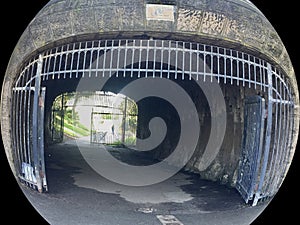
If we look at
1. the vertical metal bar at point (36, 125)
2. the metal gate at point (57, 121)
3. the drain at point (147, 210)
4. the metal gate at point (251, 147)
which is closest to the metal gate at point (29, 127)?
the vertical metal bar at point (36, 125)

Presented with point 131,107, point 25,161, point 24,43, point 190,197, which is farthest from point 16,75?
point 131,107

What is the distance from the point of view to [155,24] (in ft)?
14.0

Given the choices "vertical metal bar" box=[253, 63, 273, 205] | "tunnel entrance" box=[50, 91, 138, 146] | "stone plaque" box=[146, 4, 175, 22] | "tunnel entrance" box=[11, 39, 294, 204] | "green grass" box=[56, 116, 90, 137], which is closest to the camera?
"stone plaque" box=[146, 4, 175, 22]

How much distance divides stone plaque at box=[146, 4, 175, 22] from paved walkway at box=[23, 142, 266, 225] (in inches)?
102

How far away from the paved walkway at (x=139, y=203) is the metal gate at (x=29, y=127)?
10.7 inches

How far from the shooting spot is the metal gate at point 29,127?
4.75 metres

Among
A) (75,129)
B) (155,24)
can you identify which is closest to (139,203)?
(155,24)

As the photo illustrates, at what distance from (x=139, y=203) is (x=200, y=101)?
3.94 metres

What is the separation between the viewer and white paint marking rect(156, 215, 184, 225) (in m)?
4.70

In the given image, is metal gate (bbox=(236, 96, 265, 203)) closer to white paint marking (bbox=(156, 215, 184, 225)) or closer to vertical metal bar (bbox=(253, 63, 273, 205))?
vertical metal bar (bbox=(253, 63, 273, 205))

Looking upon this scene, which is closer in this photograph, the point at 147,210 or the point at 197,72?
the point at 197,72

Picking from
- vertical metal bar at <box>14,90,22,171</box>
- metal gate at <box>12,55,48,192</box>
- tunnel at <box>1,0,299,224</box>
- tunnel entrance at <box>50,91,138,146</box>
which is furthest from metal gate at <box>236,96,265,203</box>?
tunnel entrance at <box>50,91,138,146</box>

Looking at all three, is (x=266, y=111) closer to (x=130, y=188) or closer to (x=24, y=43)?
(x=130, y=188)

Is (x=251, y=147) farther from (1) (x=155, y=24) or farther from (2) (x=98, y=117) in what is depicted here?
(2) (x=98, y=117)
